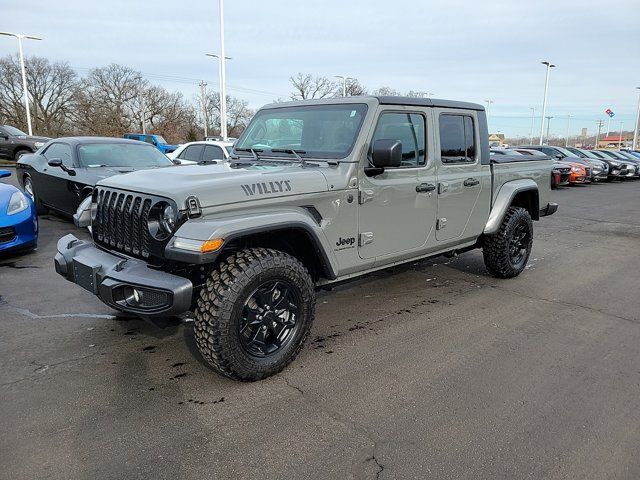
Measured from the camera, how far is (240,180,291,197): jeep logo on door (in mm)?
3138

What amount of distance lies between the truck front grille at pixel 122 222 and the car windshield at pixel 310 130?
134 cm

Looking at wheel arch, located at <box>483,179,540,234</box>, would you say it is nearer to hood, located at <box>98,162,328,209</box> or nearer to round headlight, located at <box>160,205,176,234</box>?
hood, located at <box>98,162,328,209</box>

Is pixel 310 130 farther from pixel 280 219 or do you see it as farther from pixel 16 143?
pixel 16 143

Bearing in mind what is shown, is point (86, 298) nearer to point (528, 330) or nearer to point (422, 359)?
point (422, 359)

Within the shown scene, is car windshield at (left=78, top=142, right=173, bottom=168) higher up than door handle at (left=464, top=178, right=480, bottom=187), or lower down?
higher up

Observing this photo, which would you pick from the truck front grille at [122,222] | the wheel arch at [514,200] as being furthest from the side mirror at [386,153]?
the wheel arch at [514,200]

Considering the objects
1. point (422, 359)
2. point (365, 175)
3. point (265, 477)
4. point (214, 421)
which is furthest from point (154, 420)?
point (365, 175)

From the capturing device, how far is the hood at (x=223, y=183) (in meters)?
2.98

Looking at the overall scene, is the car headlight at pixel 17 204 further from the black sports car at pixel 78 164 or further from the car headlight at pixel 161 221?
the car headlight at pixel 161 221

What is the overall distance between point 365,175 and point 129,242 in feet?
5.91

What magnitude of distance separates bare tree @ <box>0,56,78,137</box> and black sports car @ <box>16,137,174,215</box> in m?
40.8

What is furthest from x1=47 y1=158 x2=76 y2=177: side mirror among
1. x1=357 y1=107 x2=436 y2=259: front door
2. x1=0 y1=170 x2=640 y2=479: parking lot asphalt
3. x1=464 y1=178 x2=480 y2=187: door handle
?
x1=464 y1=178 x2=480 y2=187: door handle

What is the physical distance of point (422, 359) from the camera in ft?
11.8

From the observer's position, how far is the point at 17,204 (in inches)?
237
